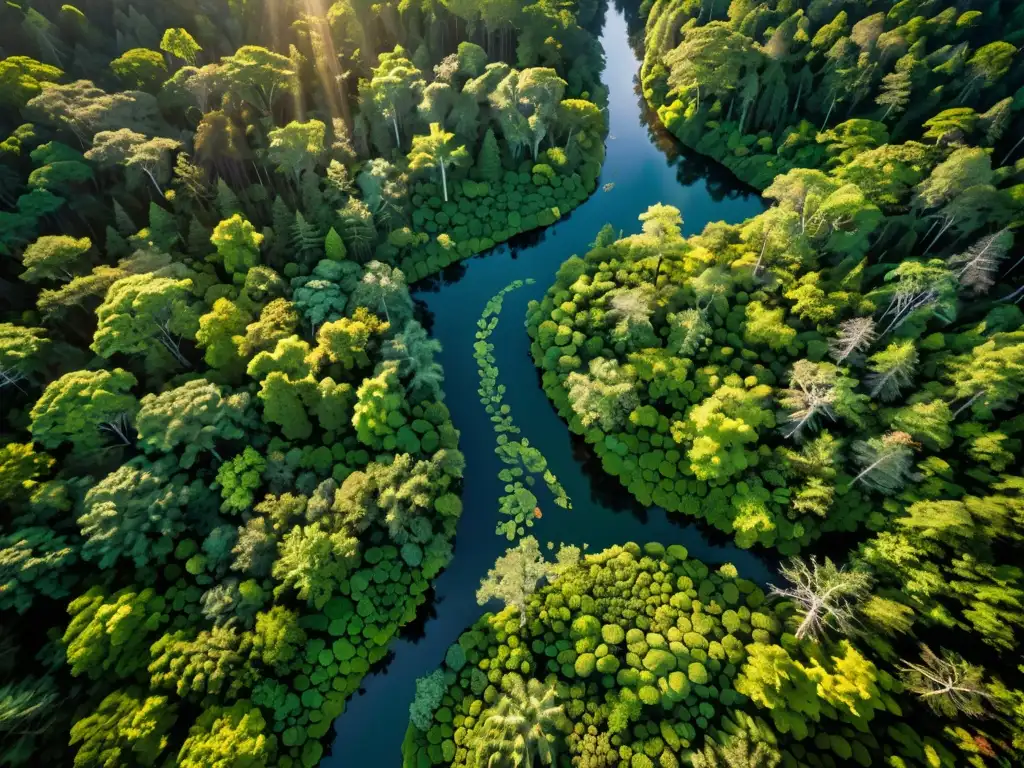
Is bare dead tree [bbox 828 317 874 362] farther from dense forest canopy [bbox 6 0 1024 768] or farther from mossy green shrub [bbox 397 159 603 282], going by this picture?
mossy green shrub [bbox 397 159 603 282]

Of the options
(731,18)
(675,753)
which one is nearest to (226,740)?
(675,753)

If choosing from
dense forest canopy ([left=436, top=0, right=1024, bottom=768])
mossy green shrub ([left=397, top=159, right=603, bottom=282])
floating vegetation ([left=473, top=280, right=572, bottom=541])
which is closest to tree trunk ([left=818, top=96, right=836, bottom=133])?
dense forest canopy ([left=436, top=0, right=1024, bottom=768])

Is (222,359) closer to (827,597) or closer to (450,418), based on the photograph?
(450,418)

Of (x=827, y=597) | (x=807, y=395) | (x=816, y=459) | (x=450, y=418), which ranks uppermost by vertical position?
(x=807, y=395)

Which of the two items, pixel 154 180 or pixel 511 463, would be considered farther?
pixel 154 180

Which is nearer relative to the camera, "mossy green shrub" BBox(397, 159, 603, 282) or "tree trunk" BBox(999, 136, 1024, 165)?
"tree trunk" BBox(999, 136, 1024, 165)

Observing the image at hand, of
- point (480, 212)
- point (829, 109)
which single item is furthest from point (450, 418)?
point (829, 109)

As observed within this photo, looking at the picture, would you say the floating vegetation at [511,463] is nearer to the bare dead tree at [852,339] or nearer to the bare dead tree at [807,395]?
the bare dead tree at [807,395]

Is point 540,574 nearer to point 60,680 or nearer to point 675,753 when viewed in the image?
point 675,753
